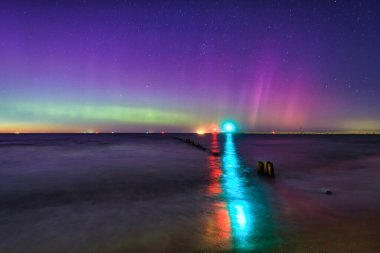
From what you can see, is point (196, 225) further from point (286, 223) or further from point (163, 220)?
point (286, 223)

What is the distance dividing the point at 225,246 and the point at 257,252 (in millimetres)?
767

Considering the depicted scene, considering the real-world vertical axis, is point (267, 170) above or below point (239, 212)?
above

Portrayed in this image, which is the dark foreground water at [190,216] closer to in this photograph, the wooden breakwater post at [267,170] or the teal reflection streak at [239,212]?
the teal reflection streak at [239,212]

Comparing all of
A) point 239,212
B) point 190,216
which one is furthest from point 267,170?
point 190,216

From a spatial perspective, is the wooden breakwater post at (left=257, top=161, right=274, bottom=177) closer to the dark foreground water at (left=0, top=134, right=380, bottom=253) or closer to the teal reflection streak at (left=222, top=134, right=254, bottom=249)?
the dark foreground water at (left=0, top=134, right=380, bottom=253)

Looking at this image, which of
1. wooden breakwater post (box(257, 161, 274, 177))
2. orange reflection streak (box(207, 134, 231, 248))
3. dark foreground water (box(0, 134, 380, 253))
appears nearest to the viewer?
dark foreground water (box(0, 134, 380, 253))

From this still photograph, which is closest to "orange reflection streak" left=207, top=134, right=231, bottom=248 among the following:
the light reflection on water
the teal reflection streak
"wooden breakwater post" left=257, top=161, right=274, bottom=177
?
the light reflection on water

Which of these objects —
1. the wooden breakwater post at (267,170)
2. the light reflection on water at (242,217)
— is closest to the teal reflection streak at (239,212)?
the light reflection on water at (242,217)

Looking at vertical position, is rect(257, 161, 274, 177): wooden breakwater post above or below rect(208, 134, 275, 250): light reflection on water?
above

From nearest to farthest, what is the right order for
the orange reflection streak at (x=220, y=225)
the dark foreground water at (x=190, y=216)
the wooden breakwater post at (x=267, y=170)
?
the dark foreground water at (x=190, y=216)
the orange reflection streak at (x=220, y=225)
the wooden breakwater post at (x=267, y=170)

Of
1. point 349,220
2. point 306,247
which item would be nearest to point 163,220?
point 306,247

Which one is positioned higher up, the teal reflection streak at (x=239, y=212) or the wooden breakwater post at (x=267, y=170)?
the wooden breakwater post at (x=267, y=170)

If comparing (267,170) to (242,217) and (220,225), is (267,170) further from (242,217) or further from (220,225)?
(220,225)

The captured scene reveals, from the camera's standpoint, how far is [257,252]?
648cm
